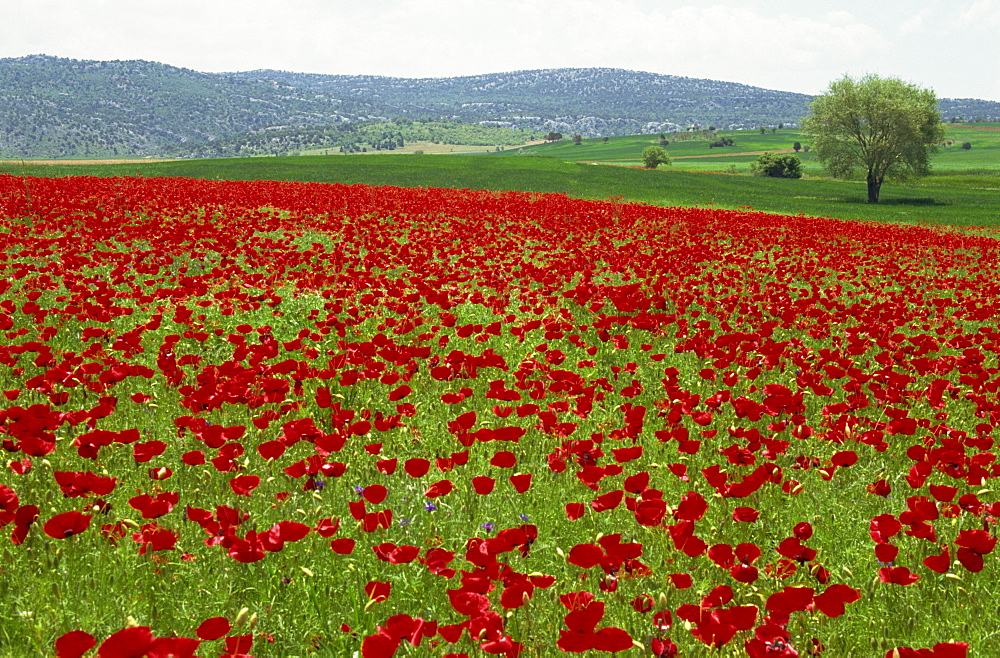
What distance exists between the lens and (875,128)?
46.6 m

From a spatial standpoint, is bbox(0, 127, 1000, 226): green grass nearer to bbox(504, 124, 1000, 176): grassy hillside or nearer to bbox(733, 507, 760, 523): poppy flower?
bbox(733, 507, 760, 523): poppy flower

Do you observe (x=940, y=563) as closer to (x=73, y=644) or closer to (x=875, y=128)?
(x=73, y=644)

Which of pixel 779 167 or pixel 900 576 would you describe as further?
pixel 779 167

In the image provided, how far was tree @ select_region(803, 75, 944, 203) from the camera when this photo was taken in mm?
45844

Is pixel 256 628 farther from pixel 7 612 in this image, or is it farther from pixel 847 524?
pixel 847 524

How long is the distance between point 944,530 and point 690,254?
9.97m

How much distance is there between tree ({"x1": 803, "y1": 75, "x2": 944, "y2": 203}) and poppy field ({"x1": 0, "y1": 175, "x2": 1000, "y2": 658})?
1775 inches

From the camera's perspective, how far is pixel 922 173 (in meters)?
48.2

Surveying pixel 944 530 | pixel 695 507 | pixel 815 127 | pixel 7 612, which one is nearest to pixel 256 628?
pixel 7 612

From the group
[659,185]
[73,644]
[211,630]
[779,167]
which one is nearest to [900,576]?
[211,630]

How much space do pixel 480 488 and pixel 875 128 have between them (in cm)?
5375

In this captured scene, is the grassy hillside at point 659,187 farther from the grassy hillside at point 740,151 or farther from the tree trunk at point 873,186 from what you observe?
the grassy hillside at point 740,151

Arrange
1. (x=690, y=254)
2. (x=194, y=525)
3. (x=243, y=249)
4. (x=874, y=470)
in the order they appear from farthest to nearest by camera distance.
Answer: (x=690, y=254)
(x=243, y=249)
(x=874, y=470)
(x=194, y=525)

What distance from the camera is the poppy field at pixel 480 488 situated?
8.46 feet
